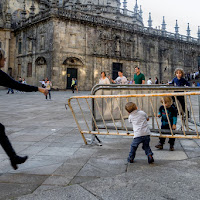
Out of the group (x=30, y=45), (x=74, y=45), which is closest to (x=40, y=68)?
(x=30, y=45)

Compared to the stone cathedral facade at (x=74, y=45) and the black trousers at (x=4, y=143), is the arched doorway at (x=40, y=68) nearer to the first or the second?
the stone cathedral facade at (x=74, y=45)

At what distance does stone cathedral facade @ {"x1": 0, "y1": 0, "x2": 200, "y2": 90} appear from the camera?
27.3m

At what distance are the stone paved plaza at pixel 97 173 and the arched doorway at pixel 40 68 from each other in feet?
79.4

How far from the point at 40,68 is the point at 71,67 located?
4192 millimetres

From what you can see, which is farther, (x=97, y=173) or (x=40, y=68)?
(x=40, y=68)

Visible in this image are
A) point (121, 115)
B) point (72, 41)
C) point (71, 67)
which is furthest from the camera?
point (72, 41)

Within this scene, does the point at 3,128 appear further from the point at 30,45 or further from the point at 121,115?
the point at 30,45

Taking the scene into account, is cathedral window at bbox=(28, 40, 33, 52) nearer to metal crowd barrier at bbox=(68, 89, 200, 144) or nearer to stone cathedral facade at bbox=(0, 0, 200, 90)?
stone cathedral facade at bbox=(0, 0, 200, 90)

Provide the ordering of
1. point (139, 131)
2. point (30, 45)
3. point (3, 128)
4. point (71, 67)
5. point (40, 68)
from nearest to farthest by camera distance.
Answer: point (3, 128) < point (139, 131) < point (71, 67) < point (40, 68) < point (30, 45)

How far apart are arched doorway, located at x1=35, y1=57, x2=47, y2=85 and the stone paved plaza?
24208mm

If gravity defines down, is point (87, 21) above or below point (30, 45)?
above

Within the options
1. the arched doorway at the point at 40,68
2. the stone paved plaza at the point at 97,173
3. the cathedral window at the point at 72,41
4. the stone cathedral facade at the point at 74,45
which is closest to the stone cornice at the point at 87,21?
the stone cathedral facade at the point at 74,45

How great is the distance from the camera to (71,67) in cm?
2805

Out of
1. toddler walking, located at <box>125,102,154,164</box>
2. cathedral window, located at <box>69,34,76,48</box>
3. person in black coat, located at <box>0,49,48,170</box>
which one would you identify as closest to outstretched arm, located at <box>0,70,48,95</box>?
person in black coat, located at <box>0,49,48,170</box>
